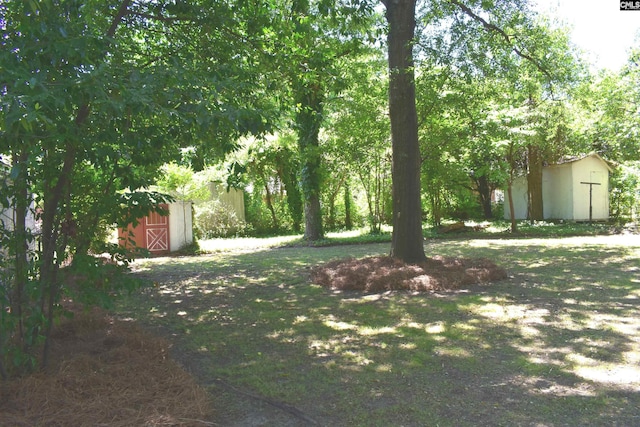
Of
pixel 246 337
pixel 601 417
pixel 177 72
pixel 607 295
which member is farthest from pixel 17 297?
pixel 607 295

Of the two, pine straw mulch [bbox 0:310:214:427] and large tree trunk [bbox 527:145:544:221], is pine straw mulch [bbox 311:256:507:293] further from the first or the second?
large tree trunk [bbox 527:145:544:221]

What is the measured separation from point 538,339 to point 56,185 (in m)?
4.56

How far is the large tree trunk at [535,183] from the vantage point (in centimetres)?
2284

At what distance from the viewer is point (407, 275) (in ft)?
26.1

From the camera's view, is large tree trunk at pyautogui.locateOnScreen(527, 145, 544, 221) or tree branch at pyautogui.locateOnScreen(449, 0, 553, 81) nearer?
tree branch at pyautogui.locateOnScreen(449, 0, 553, 81)

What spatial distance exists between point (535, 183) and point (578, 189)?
1.86 meters

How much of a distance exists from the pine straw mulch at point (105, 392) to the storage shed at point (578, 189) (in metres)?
22.5

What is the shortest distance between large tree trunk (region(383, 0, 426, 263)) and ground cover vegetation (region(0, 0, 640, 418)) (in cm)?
3

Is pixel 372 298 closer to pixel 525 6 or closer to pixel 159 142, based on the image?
pixel 159 142

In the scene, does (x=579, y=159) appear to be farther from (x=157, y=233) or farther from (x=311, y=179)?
(x=157, y=233)

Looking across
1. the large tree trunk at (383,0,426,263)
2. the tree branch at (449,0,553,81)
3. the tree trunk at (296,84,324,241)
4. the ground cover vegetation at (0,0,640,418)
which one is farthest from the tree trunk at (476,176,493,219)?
the large tree trunk at (383,0,426,263)

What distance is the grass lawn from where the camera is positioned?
3324mm

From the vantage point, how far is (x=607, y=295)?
6699 millimetres

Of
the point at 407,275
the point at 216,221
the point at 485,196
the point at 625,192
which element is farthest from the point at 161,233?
the point at 625,192
